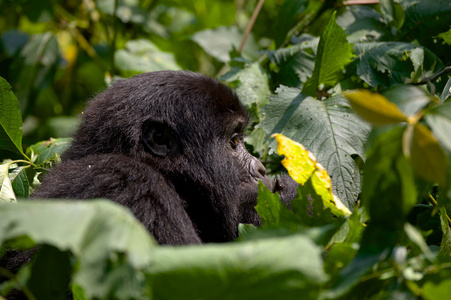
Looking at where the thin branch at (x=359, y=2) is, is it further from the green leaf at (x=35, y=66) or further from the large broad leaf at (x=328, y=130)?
the green leaf at (x=35, y=66)

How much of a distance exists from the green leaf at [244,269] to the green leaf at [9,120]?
5.57 feet

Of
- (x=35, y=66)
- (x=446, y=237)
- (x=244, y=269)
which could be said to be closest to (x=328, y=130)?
(x=446, y=237)

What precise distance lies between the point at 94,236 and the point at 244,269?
0.36 m

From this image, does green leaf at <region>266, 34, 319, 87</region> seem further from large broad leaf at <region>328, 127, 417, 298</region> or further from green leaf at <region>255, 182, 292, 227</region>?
large broad leaf at <region>328, 127, 417, 298</region>

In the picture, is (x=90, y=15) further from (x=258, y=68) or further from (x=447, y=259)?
(x=447, y=259)

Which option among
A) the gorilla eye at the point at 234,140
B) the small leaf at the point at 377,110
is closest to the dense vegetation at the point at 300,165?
the small leaf at the point at 377,110

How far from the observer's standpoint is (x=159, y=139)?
2.62 metres

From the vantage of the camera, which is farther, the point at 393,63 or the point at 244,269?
the point at 393,63

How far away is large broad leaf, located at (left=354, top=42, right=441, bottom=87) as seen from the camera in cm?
300

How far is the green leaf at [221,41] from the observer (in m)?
4.49

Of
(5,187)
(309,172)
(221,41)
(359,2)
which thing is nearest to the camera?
(309,172)

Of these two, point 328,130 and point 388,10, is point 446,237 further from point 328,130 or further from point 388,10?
point 388,10

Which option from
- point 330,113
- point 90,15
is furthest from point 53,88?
point 330,113

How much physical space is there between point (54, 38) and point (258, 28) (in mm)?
2108
